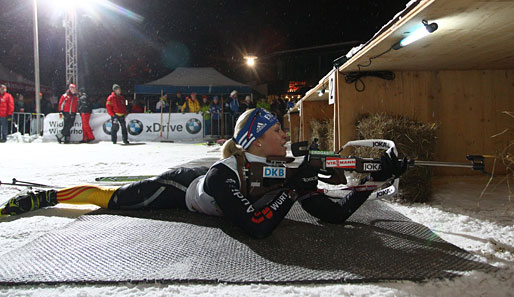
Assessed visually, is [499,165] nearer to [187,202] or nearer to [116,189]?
A: [187,202]

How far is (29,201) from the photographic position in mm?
2666

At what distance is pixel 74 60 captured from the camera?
15812 mm

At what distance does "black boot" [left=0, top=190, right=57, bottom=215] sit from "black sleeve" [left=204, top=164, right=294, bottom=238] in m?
1.76

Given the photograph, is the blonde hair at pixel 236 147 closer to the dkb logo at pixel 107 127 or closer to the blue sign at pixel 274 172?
the blue sign at pixel 274 172

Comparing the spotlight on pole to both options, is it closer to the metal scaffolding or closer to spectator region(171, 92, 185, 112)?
spectator region(171, 92, 185, 112)

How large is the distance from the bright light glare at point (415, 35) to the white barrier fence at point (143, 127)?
11.3 metres

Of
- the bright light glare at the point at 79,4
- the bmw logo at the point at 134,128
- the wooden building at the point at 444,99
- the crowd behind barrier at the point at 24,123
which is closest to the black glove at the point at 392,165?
the wooden building at the point at 444,99

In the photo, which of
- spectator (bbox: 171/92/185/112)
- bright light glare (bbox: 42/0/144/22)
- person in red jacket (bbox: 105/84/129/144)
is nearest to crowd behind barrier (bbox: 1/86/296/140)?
spectator (bbox: 171/92/185/112)

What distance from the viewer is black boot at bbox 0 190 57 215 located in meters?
2.56

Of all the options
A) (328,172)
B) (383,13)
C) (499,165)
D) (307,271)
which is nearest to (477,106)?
(499,165)

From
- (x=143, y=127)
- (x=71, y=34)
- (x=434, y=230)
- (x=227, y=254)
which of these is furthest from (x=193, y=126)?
(x=227, y=254)

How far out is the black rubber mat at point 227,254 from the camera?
1429 mm

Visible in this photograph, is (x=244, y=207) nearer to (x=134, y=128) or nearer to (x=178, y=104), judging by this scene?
(x=134, y=128)

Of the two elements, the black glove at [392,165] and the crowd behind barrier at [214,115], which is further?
the crowd behind barrier at [214,115]
